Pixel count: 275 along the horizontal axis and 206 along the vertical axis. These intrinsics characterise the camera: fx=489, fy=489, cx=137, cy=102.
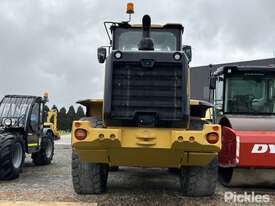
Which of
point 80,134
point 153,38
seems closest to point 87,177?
point 80,134

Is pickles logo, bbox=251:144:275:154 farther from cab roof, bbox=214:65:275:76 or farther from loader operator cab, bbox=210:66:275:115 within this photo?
cab roof, bbox=214:65:275:76

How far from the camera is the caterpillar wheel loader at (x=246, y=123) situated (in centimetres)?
823

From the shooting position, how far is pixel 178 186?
30.7 feet

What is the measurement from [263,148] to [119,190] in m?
2.58

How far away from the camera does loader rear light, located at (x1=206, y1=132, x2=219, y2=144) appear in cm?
685

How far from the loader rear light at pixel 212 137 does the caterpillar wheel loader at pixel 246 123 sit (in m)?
1.53

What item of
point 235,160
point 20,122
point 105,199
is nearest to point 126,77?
point 105,199

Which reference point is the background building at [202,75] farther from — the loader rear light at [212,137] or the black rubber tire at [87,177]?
the loader rear light at [212,137]

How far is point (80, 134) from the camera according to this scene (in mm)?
6949

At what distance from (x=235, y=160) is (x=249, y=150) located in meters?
0.29

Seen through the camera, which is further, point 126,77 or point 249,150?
point 249,150

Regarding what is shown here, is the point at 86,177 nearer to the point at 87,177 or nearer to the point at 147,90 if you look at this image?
the point at 87,177

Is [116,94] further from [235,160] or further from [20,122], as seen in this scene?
[20,122]

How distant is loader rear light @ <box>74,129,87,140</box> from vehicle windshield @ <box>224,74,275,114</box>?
14.1ft
